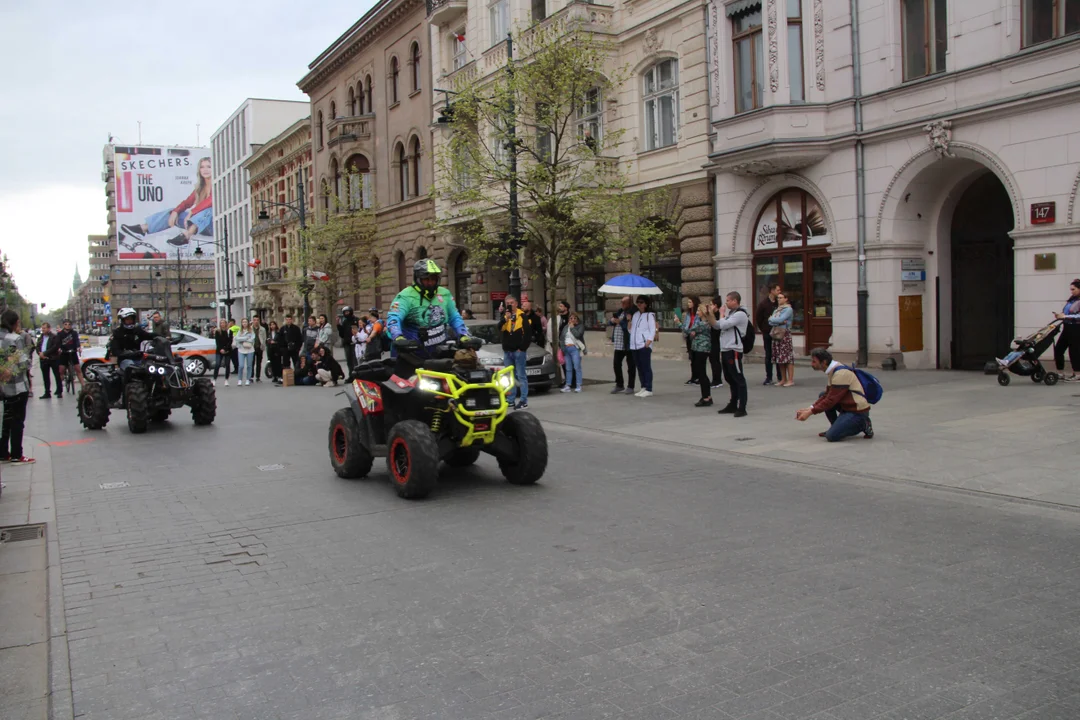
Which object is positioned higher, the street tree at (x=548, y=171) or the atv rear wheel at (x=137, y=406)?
the street tree at (x=548, y=171)

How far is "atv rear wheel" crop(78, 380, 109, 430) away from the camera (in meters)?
13.9

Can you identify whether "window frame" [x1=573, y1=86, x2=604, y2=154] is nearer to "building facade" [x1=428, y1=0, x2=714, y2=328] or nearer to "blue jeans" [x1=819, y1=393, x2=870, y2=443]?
"building facade" [x1=428, y1=0, x2=714, y2=328]

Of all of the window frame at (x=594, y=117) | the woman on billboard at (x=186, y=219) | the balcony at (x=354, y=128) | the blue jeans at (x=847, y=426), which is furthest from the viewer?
the woman on billboard at (x=186, y=219)

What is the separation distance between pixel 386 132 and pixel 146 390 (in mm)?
28926

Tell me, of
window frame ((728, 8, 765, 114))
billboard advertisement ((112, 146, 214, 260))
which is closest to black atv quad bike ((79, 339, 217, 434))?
window frame ((728, 8, 765, 114))

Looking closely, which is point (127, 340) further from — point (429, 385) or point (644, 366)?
point (644, 366)

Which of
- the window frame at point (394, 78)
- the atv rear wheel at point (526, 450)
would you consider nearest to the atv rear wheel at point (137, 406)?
the atv rear wheel at point (526, 450)

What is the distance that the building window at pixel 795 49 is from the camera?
63.9ft

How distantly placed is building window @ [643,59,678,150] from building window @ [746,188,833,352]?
3780mm

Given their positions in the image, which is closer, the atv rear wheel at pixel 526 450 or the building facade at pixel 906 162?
the atv rear wheel at pixel 526 450

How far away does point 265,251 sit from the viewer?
224 feet

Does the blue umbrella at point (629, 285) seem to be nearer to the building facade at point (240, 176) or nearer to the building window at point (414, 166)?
the building window at point (414, 166)

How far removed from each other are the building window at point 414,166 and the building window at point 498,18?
27.6 feet

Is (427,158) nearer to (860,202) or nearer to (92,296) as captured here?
(860,202)
